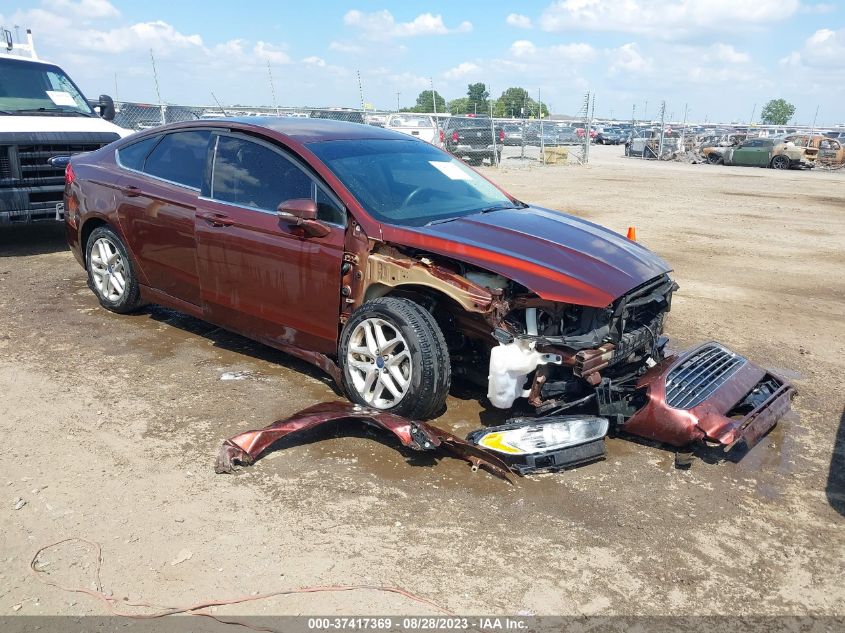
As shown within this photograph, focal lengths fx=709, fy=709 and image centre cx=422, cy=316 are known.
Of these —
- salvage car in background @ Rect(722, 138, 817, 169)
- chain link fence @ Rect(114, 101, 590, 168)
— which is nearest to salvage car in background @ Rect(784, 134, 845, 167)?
salvage car in background @ Rect(722, 138, 817, 169)

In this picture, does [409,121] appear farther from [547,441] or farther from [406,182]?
[547,441]

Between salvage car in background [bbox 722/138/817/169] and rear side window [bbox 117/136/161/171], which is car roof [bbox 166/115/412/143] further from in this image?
salvage car in background [bbox 722/138/817/169]

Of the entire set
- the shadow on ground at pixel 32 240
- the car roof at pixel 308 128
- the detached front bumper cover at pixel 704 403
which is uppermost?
the car roof at pixel 308 128

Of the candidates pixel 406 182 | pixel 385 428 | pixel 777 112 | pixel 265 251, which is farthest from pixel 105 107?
pixel 777 112

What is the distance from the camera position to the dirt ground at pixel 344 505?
2.92 meters

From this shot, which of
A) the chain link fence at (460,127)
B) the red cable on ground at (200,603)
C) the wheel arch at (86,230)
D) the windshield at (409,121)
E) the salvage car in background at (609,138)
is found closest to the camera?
the red cable on ground at (200,603)

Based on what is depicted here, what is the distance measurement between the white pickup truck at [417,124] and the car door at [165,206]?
18136mm

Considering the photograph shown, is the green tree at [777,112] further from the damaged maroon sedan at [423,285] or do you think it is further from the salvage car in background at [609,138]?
the damaged maroon sedan at [423,285]

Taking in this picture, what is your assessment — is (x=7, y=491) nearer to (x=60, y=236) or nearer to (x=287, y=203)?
(x=287, y=203)

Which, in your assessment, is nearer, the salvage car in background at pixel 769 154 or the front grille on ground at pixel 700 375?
the front grille on ground at pixel 700 375

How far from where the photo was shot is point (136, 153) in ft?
19.6

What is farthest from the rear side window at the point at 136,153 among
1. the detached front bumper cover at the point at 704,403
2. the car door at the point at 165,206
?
the detached front bumper cover at the point at 704,403

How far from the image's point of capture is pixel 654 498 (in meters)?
3.67

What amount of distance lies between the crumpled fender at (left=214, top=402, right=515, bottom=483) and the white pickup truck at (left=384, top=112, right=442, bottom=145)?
20.3m
